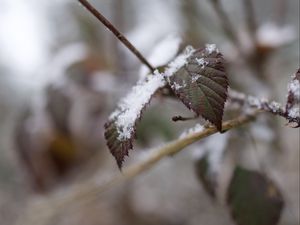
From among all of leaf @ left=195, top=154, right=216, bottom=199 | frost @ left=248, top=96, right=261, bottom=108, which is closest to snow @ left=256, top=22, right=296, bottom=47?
leaf @ left=195, top=154, right=216, bottom=199

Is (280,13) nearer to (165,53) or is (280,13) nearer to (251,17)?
(251,17)

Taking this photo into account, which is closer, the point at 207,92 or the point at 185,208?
the point at 207,92

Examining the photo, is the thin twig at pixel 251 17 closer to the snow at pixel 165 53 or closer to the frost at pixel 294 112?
the snow at pixel 165 53

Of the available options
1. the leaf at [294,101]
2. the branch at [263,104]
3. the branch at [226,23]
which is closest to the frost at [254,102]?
the branch at [263,104]

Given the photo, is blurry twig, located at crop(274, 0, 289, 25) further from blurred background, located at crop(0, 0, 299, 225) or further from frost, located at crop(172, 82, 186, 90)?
frost, located at crop(172, 82, 186, 90)

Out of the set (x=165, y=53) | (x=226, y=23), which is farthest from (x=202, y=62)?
(x=226, y=23)

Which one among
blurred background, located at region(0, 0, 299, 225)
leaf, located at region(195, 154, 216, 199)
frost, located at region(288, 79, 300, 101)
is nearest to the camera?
frost, located at region(288, 79, 300, 101)

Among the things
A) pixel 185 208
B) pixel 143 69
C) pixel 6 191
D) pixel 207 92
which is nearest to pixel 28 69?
pixel 6 191

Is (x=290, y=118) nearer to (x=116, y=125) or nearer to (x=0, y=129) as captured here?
(x=116, y=125)
